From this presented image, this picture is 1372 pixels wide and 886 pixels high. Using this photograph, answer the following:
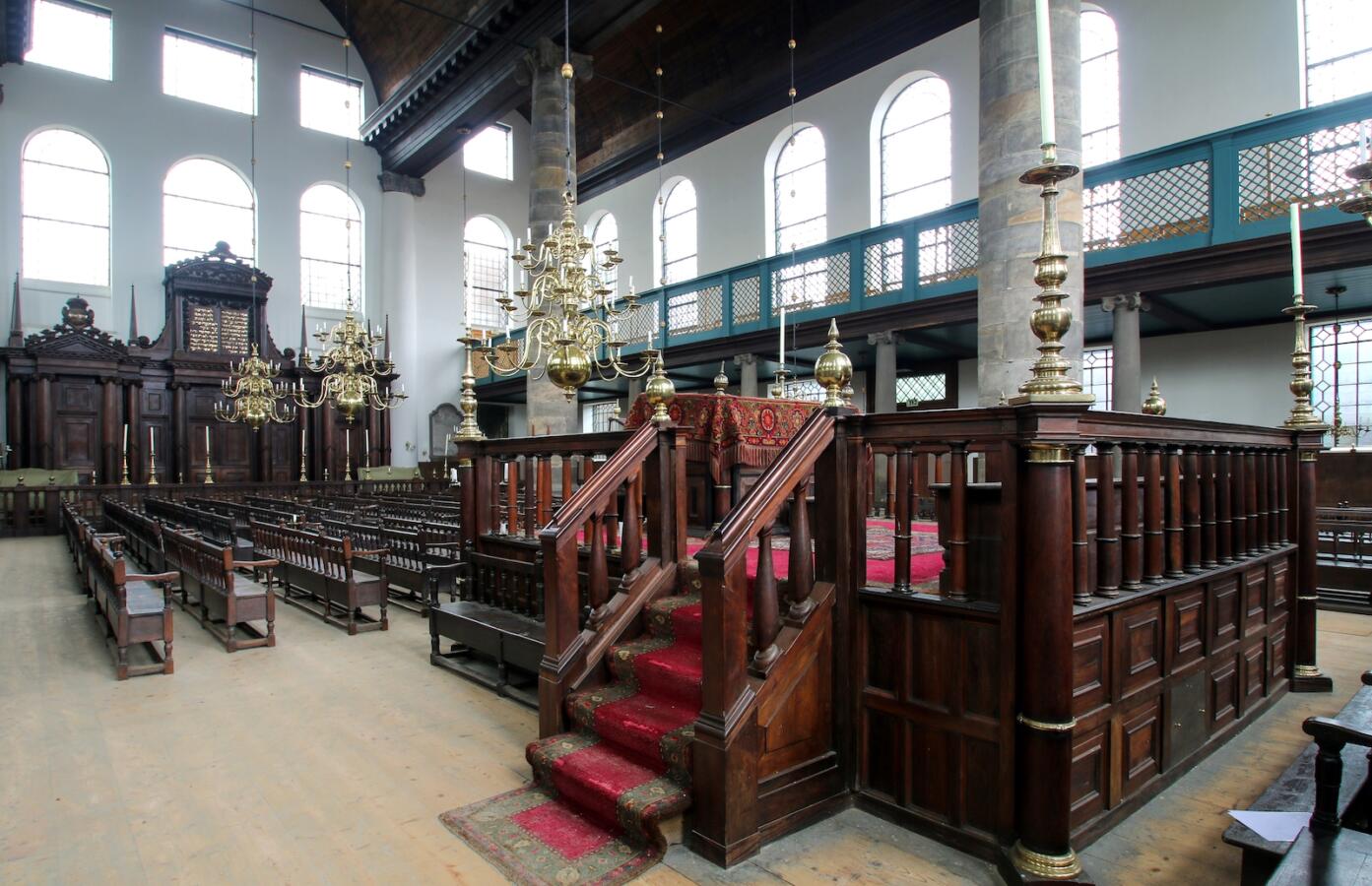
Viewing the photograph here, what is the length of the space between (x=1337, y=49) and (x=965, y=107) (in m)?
4.47

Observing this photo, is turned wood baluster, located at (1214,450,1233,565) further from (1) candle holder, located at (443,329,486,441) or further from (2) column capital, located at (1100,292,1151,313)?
(2) column capital, located at (1100,292,1151,313)

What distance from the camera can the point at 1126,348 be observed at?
7.88m

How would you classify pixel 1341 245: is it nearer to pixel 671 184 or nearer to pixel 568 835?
pixel 568 835

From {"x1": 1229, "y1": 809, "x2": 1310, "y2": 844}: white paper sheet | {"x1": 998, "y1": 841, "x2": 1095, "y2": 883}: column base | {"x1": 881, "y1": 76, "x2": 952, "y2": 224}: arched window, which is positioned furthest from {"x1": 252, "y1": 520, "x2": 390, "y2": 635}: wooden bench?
{"x1": 881, "y1": 76, "x2": 952, "y2": 224}: arched window

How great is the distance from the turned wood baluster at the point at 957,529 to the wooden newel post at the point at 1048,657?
0.24 m

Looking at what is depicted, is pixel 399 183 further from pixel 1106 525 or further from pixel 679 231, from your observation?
pixel 1106 525

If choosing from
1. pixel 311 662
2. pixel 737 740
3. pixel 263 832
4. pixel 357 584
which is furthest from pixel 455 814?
pixel 357 584

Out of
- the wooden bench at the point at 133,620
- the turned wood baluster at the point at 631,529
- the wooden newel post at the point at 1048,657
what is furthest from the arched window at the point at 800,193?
the wooden newel post at the point at 1048,657

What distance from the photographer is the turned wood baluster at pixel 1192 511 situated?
3080 mm

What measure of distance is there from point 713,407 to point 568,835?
9.00ft

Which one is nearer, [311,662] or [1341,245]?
[311,662]

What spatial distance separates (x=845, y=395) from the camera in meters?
3.26

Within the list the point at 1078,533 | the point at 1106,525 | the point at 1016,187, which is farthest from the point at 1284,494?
the point at 1016,187

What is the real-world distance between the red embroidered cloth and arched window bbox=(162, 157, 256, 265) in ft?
51.2
